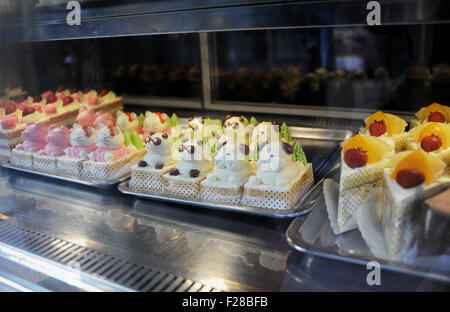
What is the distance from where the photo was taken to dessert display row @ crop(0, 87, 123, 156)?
266 centimetres

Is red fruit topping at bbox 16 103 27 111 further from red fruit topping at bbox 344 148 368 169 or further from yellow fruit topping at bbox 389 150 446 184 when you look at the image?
yellow fruit topping at bbox 389 150 446 184

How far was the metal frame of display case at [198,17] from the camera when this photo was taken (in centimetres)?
121

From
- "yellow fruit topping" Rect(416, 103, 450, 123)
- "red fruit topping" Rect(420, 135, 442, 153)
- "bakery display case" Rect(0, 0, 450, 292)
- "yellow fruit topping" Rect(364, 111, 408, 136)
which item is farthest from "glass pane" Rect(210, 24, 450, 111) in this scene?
"red fruit topping" Rect(420, 135, 442, 153)

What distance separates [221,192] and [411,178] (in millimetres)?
762

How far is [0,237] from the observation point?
67.6 inches

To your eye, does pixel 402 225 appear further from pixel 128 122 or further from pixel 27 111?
pixel 27 111

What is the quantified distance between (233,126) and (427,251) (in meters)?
1.16

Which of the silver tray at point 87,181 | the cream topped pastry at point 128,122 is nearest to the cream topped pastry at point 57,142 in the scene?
the silver tray at point 87,181

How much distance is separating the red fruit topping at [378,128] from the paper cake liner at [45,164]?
1.58m

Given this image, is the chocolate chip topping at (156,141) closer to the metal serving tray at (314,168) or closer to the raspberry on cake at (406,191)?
the metal serving tray at (314,168)
